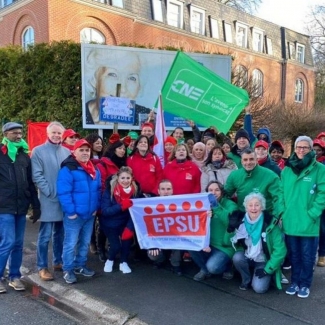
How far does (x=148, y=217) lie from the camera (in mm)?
5047

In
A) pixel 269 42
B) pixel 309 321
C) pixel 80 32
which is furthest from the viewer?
pixel 269 42

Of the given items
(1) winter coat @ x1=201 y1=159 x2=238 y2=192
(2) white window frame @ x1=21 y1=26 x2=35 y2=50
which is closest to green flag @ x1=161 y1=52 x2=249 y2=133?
(1) winter coat @ x1=201 y1=159 x2=238 y2=192

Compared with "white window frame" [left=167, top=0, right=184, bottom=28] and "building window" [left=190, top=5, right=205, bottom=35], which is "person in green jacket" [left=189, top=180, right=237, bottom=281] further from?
"building window" [left=190, top=5, right=205, bottom=35]

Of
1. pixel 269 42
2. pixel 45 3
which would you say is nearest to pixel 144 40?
pixel 45 3

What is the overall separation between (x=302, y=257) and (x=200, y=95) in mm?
3406

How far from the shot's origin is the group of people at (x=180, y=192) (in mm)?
4371

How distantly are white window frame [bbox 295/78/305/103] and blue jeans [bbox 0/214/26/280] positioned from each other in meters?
34.2

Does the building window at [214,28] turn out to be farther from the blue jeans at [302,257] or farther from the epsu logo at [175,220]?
the blue jeans at [302,257]

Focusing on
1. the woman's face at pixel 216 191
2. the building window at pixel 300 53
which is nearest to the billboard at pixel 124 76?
the woman's face at pixel 216 191

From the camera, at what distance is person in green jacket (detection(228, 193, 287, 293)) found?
4.43 m

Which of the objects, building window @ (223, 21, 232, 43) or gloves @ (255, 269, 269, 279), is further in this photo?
building window @ (223, 21, 232, 43)

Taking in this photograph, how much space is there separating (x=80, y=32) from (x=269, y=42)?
18.9 meters

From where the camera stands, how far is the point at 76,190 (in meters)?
4.69

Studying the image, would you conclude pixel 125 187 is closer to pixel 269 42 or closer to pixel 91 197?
pixel 91 197
